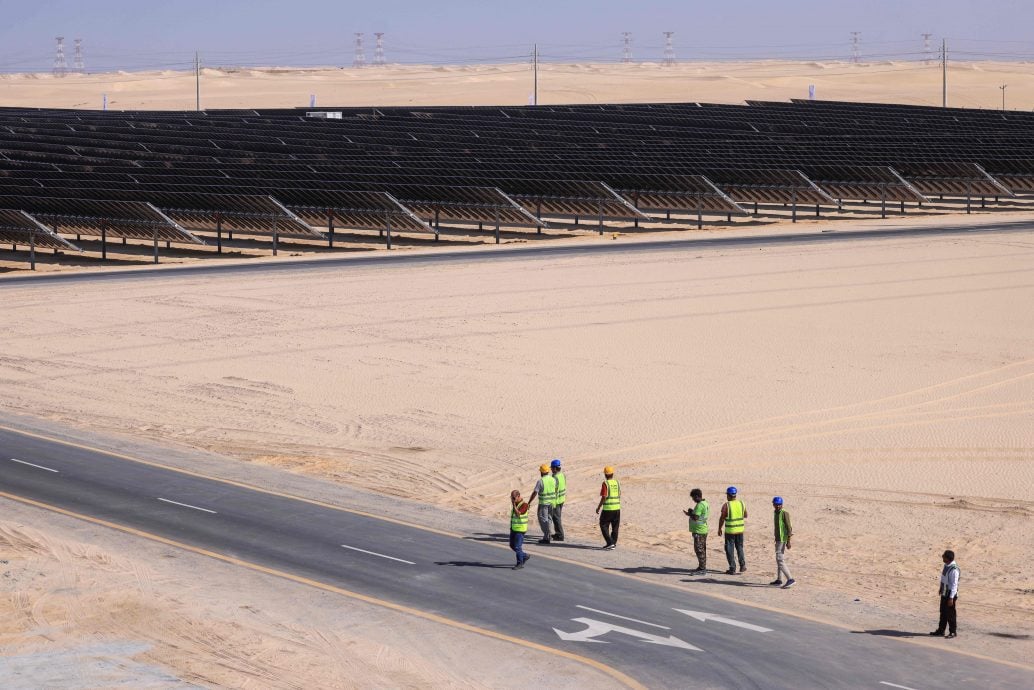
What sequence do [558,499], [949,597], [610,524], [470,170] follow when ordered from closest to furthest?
[949,597] → [610,524] → [558,499] → [470,170]

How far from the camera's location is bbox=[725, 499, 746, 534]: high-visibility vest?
67.3 ft

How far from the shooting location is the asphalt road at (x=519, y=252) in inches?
A: 2036

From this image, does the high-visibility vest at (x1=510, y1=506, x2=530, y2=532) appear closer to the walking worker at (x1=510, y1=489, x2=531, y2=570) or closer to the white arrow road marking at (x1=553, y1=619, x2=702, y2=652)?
the walking worker at (x1=510, y1=489, x2=531, y2=570)

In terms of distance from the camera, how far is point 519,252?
56750 millimetres

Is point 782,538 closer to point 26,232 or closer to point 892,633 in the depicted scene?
point 892,633

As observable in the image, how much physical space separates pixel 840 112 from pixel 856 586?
116133mm

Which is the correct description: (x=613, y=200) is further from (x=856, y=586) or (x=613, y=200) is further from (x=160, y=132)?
(x=160, y=132)

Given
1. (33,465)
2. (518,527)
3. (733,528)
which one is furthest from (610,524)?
(33,465)

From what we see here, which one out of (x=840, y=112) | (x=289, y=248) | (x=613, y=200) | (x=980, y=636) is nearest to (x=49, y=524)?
(x=980, y=636)

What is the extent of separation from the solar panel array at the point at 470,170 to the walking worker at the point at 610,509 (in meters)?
38.8

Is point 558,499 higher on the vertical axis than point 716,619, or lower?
higher

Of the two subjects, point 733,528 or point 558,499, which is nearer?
point 733,528

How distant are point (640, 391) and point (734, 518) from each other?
1204 cm

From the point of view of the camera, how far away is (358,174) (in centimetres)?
7475
